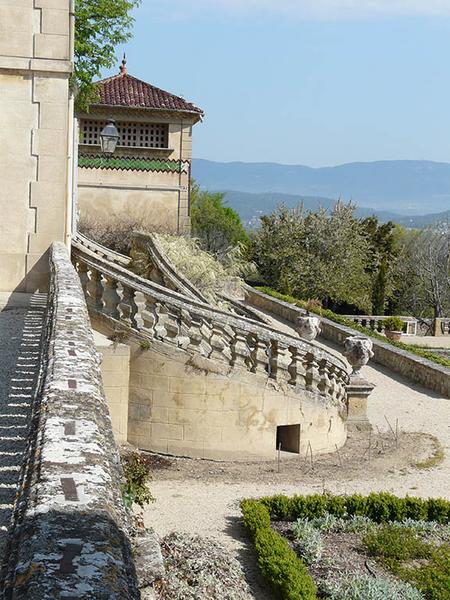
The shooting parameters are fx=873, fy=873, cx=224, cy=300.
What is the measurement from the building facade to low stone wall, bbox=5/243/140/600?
89.5 ft

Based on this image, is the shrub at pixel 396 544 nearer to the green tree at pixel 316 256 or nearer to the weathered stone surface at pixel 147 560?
the weathered stone surface at pixel 147 560

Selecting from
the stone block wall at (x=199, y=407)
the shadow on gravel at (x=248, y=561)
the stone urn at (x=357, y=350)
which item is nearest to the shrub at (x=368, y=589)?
the shadow on gravel at (x=248, y=561)

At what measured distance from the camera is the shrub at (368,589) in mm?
8234

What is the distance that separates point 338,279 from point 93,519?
129 feet

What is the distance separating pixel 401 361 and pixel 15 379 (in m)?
16.6

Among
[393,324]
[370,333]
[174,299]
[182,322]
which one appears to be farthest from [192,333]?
[393,324]

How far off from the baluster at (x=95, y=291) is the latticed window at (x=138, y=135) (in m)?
19.7

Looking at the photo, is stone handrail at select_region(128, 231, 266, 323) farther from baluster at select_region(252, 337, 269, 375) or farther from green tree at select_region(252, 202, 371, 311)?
green tree at select_region(252, 202, 371, 311)

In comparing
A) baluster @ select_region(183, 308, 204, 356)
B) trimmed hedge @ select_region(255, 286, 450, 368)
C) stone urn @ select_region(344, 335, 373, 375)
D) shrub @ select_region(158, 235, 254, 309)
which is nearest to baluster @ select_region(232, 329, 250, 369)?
baluster @ select_region(183, 308, 204, 356)

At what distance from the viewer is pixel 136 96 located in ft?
106

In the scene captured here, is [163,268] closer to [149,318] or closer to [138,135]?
[149,318]

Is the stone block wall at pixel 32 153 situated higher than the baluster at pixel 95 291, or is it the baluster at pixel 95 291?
the stone block wall at pixel 32 153

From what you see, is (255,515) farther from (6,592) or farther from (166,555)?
(6,592)

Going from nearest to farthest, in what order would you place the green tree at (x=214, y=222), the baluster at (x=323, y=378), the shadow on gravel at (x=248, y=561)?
the shadow on gravel at (x=248, y=561) → the baluster at (x=323, y=378) → the green tree at (x=214, y=222)
